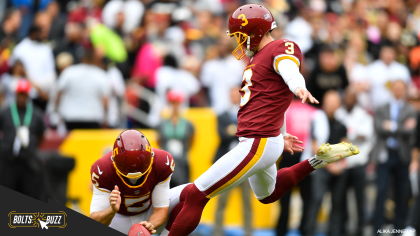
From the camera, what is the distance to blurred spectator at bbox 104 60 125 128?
9961 millimetres

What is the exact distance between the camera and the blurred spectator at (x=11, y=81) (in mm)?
9188

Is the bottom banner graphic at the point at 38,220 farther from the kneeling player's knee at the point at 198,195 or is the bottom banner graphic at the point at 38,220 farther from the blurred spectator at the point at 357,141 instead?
the blurred spectator at the point at 357,141

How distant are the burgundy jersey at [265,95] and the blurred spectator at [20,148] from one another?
4550 millimetres

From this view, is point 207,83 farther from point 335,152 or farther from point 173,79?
point 335,152

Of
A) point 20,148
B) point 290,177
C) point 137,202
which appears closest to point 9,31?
point 20,148

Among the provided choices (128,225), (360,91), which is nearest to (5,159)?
(128,225)

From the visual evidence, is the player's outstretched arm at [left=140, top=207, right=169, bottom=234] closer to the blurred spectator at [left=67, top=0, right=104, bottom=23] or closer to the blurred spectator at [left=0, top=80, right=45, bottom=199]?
the blurred spectator at [left=0, top=80, right=45, bottom=199]

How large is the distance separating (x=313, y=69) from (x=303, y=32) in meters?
2.62

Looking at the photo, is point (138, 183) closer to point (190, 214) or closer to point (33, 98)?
point (190, 214)

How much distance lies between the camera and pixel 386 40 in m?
11.5

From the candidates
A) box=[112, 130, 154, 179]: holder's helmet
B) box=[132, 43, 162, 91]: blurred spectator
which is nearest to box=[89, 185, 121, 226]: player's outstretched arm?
box=[112, 130, 154, 179]: holder's helmet

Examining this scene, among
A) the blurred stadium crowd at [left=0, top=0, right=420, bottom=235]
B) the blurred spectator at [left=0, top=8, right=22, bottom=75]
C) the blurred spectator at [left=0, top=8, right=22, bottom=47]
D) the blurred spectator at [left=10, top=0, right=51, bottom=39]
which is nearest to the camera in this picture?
the blurred stadium crowd at [left=0, top=0, right=420, bottom=235]

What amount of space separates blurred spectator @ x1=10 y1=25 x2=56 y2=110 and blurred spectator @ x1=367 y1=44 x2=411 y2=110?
18.8 ft

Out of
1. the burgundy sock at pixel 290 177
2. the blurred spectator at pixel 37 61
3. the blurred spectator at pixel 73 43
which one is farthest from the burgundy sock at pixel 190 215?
the blurred spectator at pixel 73 43
